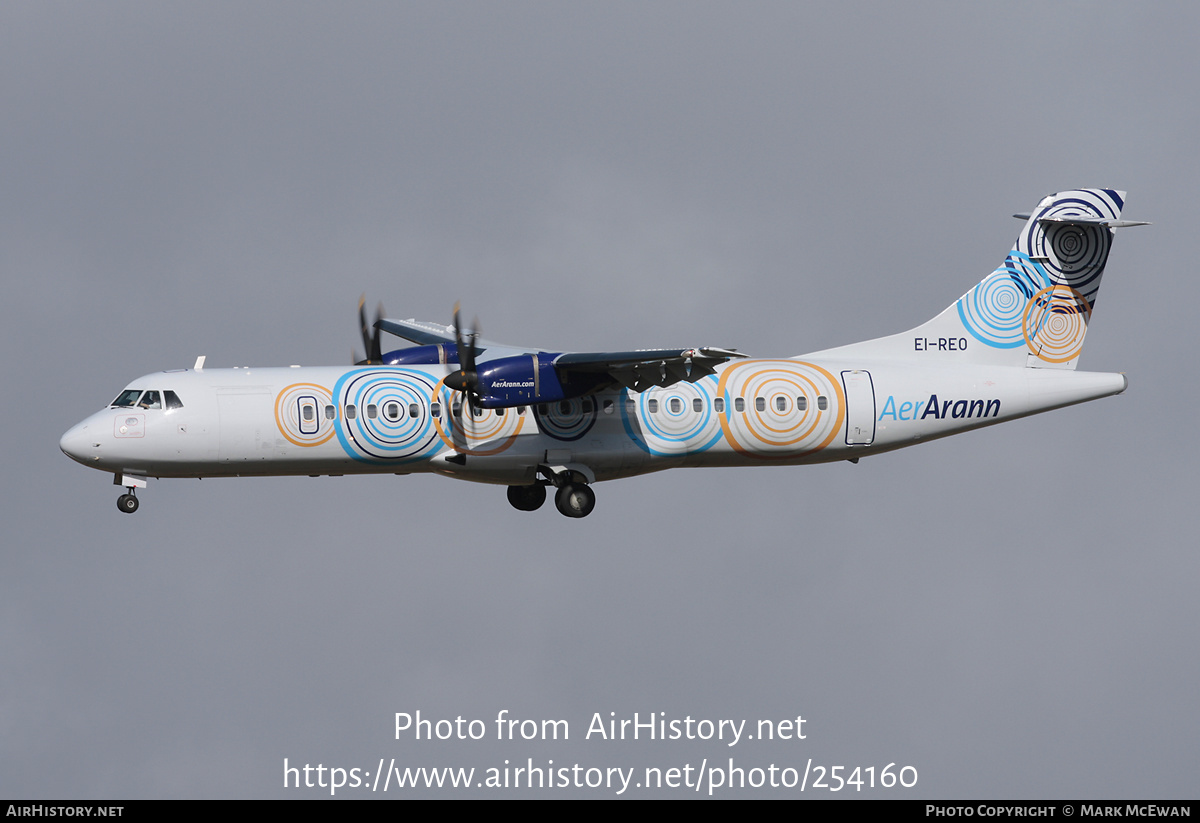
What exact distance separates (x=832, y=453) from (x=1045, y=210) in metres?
7.39

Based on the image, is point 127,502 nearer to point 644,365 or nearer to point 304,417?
point 304,417

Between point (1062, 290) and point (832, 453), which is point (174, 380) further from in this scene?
point (1062, 290)

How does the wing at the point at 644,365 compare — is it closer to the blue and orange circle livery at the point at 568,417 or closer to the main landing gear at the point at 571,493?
the blue and orange circle livery at the point at 568,417

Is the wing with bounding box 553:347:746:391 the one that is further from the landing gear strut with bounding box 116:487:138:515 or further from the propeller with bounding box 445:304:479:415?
the landing gear strut with bounding box 116:487:138:515

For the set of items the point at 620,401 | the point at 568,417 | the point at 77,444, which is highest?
the point at 620,401

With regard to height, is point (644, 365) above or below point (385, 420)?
above

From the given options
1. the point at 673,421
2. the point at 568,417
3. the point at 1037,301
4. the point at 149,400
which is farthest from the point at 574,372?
the point at 1037,301

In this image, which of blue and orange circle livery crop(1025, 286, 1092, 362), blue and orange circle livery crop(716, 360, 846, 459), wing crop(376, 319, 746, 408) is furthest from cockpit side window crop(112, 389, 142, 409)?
blue and orange circle livery crop(1025, 286, 1092, 362)

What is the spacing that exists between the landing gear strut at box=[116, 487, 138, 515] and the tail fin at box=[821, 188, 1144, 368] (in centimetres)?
1452

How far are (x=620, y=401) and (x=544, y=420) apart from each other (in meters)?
1.57

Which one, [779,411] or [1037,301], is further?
[1037,301]

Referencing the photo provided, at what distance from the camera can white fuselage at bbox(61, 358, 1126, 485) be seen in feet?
100

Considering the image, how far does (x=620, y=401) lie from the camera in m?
32.0

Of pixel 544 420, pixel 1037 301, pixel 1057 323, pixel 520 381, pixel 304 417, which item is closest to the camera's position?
pixel 520 381
